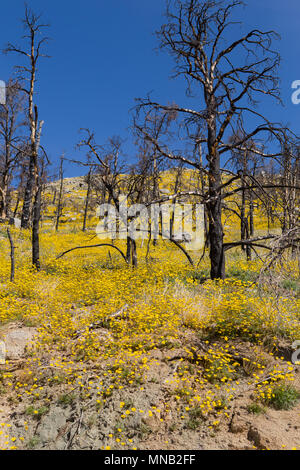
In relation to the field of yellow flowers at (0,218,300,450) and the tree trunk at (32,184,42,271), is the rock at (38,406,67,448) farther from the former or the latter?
the tree trunk at (32,184,42,271)

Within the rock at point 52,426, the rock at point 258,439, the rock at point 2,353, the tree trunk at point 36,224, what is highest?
the tree trunk at point 36,224

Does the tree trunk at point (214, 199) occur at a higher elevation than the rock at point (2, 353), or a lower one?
higher

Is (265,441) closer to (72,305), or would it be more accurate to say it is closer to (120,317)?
(120,317)

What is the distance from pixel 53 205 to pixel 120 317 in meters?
54.5

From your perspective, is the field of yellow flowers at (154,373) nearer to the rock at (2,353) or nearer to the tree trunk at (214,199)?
the rock at (2,353)

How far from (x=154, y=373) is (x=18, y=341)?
268cm

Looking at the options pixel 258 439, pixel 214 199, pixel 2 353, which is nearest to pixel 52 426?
pixel 2 353

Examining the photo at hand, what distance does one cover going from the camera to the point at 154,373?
3990mm

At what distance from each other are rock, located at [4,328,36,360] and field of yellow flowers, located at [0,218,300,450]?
0.17 meters

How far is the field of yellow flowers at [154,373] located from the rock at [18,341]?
169 millimetres

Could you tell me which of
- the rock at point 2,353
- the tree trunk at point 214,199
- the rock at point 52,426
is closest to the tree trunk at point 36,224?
the rock at point 2,353

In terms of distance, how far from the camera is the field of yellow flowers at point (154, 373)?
302cm

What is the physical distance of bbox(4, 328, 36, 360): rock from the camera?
14.7ft
